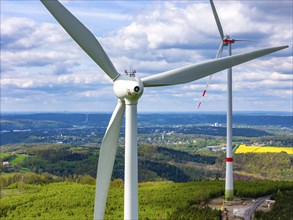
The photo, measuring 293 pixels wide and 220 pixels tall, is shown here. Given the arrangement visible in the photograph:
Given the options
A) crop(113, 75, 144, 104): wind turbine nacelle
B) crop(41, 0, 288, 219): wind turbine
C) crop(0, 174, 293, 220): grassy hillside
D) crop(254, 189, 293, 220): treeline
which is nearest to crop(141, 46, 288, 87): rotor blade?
crop(41, 0, 288, 219): wind turbine

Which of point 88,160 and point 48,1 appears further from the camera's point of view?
point 88,160

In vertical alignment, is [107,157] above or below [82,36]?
below

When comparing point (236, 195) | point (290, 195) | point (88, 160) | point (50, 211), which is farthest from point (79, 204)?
point (88, 160)

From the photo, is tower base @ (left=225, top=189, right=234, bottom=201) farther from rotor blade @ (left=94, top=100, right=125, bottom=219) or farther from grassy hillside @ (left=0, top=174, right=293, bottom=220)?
rotor blade @ (left=94, top=100, right=125, bottom=219)

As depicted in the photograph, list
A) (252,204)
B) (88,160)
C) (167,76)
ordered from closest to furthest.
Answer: (167,76), (252,204), (88,160)

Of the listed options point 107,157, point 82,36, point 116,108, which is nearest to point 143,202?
point 107,157

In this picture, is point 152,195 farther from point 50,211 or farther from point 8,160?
point 8,160

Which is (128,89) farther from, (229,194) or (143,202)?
(143,202)
